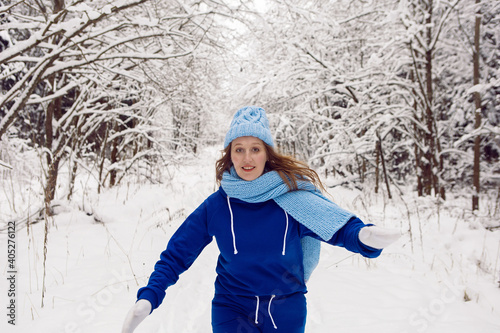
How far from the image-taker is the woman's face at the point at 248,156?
1718mm

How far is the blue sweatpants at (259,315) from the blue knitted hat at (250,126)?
0.87 m

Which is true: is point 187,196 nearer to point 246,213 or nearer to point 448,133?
point 246,213

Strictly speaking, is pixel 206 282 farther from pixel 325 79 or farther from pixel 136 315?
pixel 325 79

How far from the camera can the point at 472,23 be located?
7.33 metres

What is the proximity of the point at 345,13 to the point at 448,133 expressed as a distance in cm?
461

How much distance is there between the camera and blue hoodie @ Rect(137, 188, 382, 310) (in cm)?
154

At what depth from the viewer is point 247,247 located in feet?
5.12

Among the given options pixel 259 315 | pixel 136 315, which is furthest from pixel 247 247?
pixel 136 315

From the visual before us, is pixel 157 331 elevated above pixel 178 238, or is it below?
below

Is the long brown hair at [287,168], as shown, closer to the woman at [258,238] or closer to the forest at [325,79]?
the woman at [258,238]

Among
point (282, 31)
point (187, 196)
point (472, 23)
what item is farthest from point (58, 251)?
point (472, 23)

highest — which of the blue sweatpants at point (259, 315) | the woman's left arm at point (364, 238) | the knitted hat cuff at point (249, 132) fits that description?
the knitted hat cuff at point (249, 132)

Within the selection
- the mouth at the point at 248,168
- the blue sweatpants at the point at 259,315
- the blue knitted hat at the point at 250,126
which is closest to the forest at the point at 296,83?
the blue knitted hat at the point at 250,126

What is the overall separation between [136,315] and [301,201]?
0.93 metres
